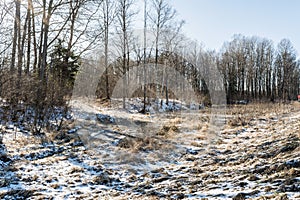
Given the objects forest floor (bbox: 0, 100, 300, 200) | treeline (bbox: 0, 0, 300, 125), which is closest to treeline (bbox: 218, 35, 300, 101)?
treeline (bbox: 0, 0, 300, 125)

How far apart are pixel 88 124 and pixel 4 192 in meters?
7.13

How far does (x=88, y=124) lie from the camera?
1216 centimetres

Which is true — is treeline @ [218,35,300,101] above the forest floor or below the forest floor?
Result: above

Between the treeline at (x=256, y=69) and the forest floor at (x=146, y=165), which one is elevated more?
the treeline at (x=256, y=69)

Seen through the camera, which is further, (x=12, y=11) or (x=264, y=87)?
(x=264, y=87)

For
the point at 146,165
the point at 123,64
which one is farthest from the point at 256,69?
the point at 146,165

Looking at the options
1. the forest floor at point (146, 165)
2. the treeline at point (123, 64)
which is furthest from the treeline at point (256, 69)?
the forest floor at point (146, 165)

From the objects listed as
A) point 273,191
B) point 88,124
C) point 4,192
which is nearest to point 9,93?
point 88,124

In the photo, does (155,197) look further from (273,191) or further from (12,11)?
(12,11)

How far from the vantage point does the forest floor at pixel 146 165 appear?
15.8ft

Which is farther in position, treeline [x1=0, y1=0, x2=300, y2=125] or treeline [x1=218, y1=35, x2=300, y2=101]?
treeline [x1=218, y1=35, x2=300, y2=101]

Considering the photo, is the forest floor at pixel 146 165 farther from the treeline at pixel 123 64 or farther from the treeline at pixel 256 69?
the treeline at pixel 256 69

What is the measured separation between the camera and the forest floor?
4.82 m

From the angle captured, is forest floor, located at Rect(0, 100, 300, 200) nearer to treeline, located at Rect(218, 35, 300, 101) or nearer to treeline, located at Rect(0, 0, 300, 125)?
treeline, located at Rect(0, 0, 300, 125)
